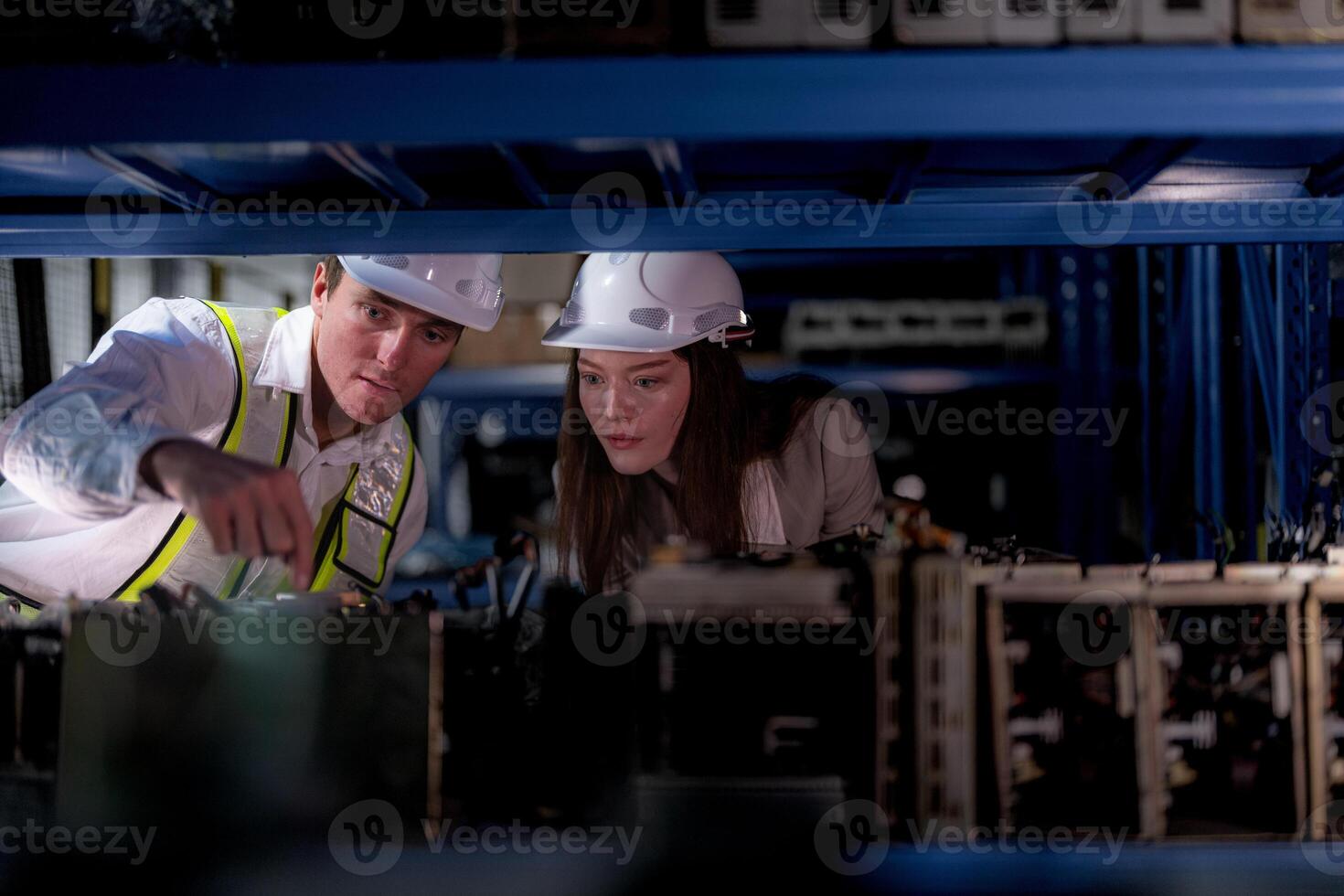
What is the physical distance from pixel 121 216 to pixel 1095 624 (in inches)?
64.0

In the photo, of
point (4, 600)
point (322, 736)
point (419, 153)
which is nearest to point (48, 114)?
point (419, 153)

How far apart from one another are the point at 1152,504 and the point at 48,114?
302cm

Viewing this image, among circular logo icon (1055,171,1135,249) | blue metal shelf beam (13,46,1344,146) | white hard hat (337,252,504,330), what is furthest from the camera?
white hard hat (337,252,504,330)

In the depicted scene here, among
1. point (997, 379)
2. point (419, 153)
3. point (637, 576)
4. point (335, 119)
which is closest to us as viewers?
point (335, 119)

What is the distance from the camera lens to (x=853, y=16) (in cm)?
117

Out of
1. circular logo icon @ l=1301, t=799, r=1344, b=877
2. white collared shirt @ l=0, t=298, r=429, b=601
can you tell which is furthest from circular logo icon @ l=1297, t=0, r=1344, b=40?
white collared shirt @ l=0, t=298, r=429, b=601

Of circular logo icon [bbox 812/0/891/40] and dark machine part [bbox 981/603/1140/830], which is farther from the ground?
circular logo icon [bbox 812/0/891/40]

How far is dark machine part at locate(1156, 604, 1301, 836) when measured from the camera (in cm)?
121

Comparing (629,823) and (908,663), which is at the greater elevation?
(908,663)

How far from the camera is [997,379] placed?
3.56m

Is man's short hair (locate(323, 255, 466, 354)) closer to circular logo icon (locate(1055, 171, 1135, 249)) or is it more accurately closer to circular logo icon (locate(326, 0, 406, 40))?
circular logo icon (locate(326, 0, 406, 40))

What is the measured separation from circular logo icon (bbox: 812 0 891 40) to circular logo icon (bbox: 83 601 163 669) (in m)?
1.06

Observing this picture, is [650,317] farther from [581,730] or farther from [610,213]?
[581,730]

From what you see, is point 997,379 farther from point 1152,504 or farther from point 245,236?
point 245,236
